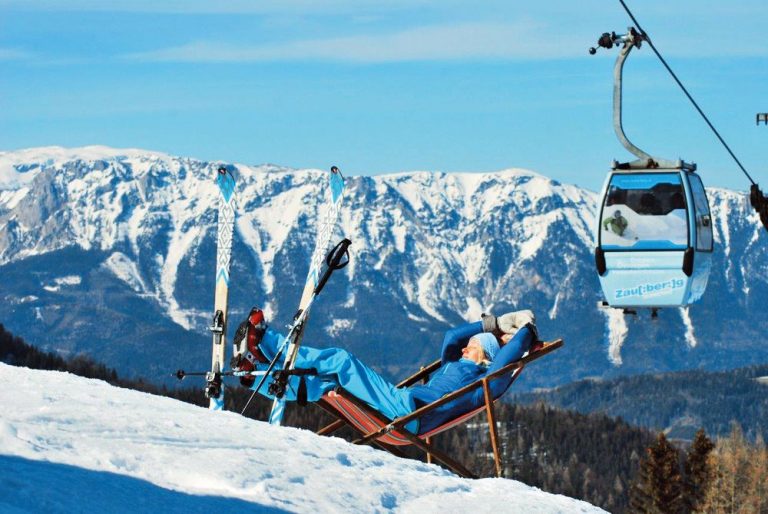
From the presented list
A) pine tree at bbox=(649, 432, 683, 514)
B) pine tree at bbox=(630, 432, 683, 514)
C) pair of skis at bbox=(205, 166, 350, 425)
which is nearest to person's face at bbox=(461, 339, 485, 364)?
pair of skis at bbox=(205, 166, 350, 425)

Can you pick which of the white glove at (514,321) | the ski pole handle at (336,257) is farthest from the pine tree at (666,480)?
the ski pole handle at (336,257)

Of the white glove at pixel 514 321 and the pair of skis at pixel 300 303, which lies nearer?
the pair of skis at pixel 300 303

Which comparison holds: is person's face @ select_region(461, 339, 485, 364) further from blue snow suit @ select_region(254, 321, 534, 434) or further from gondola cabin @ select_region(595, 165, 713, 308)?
gondola cabin @ select_region(595, 165, 713, 308)

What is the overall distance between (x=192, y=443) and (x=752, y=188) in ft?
44.2

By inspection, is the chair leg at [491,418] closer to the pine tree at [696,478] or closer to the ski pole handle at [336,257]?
the ski pole handle at [336,257]

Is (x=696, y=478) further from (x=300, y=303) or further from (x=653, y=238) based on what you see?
(x=300, y=303)

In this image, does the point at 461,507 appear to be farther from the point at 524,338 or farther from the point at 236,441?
the point at 524,338

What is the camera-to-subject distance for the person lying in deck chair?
1744cm

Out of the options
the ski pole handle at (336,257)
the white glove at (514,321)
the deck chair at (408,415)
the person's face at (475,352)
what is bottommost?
the deck chair at (408,415)

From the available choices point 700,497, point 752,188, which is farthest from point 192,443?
point 700,497

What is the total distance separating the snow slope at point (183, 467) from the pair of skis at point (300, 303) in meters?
3.80

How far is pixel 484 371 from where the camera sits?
19.0 m

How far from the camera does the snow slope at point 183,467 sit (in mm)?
9320

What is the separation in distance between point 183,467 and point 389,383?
763cm
